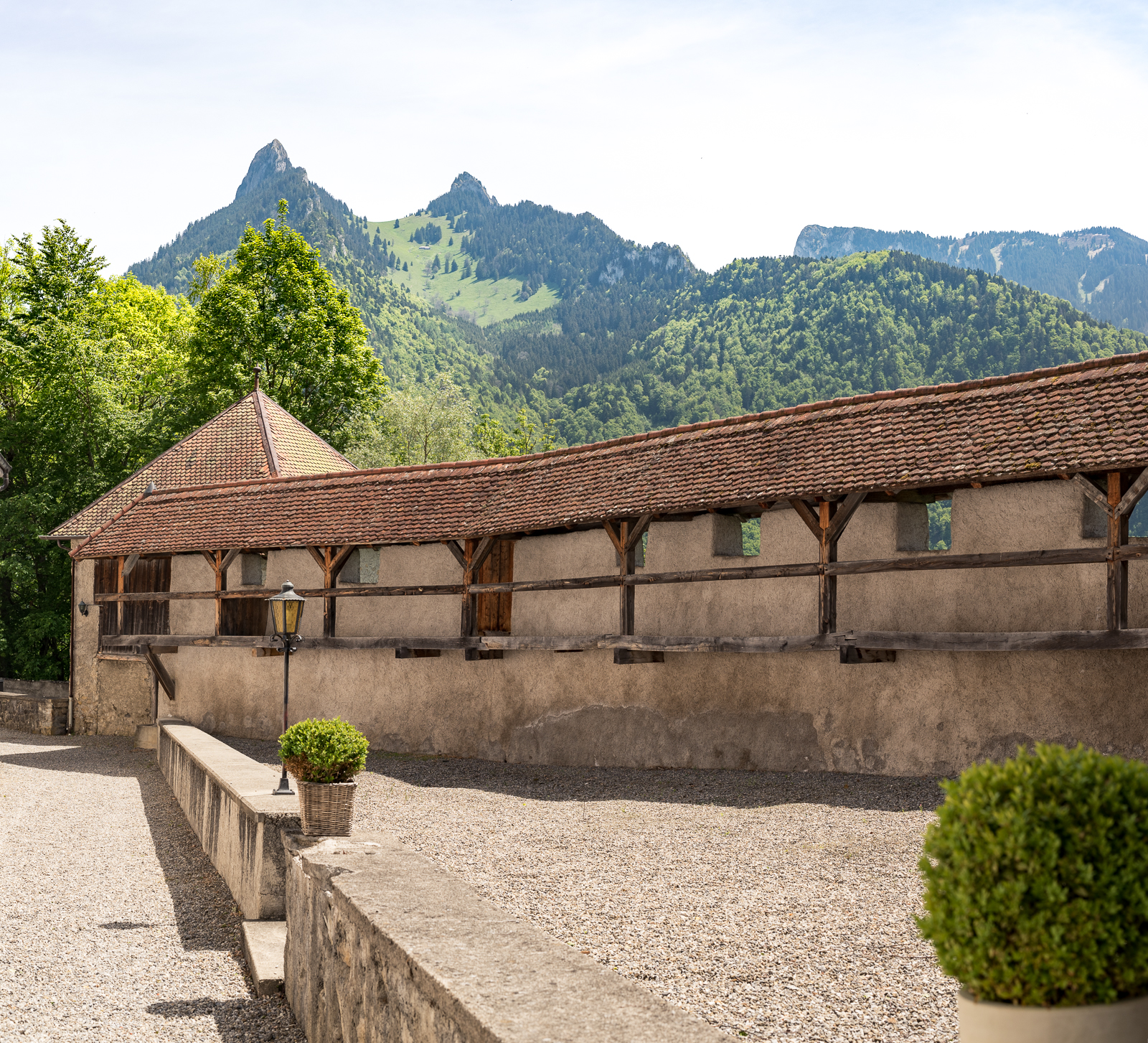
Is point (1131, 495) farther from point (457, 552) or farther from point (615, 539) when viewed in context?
point (457, 552)

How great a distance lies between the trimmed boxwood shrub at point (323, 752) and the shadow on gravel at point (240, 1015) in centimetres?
138

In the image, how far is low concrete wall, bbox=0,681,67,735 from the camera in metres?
25.2

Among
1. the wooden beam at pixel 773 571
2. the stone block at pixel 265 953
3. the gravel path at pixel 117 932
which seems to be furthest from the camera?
the wooden beam at pixel 773 571

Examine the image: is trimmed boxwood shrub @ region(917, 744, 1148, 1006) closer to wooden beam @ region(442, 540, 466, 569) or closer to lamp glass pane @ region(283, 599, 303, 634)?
lamp glass pane @ region(283, 599, 303, 634)

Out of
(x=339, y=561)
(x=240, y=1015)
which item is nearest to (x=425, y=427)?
(x=339, y=561)

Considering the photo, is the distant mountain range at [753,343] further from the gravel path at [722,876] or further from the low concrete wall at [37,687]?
the gravel path at [722,876]

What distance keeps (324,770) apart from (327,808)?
0.25m

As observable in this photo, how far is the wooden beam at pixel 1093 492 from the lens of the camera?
34.3 feet

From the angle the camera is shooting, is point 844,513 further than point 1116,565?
Yes

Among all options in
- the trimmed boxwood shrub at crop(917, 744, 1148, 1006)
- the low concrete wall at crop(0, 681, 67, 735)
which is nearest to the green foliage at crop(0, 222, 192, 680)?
the low concrete wall at crop(0, 681, 67, 735)

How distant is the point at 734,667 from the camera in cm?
1385

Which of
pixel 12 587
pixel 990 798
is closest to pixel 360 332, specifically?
pixel 12 587

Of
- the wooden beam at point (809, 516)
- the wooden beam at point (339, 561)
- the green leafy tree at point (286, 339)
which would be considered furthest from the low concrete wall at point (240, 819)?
the green leafy tree at point (286, 339)

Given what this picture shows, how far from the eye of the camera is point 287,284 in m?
32.9
